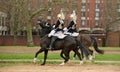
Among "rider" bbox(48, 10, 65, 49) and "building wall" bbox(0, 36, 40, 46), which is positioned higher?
"rider" bbox(48, 10, 65, 49)

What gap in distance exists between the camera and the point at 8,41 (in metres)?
70.8

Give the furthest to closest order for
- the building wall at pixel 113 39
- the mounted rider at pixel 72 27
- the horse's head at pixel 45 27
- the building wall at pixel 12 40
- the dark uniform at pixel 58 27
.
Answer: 1. the building wall at pixel 113 39
2. the building wall at pixel 12 40
3. the mounted rider at pixel 72 27
4. the horse's head at pixel 45 27
5. the dark uniform at pixel 58 27

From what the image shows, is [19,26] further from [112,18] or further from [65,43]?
[65,43]

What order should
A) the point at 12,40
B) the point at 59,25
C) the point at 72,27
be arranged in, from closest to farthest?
the point at 59,25 → the point at 72,27 → the point at 12,40

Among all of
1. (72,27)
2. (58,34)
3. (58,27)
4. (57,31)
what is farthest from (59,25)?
(72,27)

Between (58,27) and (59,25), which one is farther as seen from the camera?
(58,27)

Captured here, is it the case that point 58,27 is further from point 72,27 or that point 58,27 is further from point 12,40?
point 12,40

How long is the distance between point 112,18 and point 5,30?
26.6 meters

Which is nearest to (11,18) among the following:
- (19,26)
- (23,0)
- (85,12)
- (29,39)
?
(19,26)

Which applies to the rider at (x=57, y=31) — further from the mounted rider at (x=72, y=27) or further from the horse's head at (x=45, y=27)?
the mounted rider at (x=72, y=27)

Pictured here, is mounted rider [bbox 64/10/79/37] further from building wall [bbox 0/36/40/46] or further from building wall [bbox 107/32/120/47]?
building wall [bbox 107/32/120/47]

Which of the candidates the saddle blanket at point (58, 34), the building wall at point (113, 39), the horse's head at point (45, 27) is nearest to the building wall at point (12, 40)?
the building wall at point (113, 39)

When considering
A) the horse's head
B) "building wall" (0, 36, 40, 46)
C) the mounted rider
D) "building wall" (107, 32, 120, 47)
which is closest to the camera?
the horse's head

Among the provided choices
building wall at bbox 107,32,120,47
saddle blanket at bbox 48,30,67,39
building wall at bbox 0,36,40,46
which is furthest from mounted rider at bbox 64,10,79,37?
building wall at bbox 107,32,120,47
